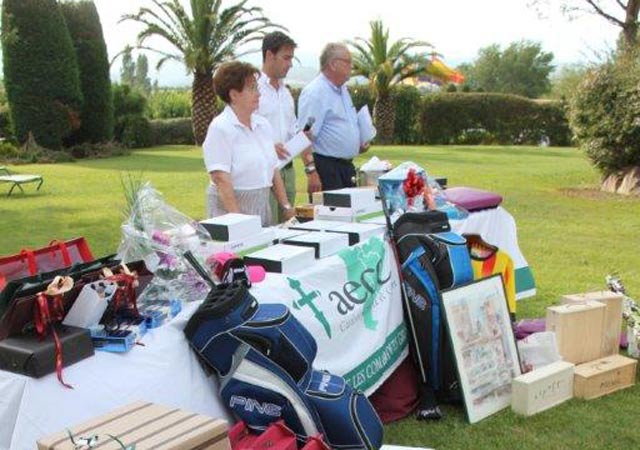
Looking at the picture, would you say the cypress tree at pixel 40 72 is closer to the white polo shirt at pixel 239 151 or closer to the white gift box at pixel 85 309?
the white polo shirt at pixel 239 151

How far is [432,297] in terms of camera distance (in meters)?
3.19

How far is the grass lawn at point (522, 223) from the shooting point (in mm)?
3078

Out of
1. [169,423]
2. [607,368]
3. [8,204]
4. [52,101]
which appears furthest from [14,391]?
[52,101]

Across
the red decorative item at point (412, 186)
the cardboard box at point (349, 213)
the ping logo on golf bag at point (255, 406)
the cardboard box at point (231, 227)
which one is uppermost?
the red decorative item at point (412, 186)

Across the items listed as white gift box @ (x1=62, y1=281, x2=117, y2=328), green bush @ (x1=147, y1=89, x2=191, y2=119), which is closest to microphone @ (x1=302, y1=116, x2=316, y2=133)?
white gift box @ (x1=62, y1=281, x2=117, y2=328)

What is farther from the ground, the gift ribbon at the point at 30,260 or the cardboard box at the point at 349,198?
the cardboard box at the point at 349,198

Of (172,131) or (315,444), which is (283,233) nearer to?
(315,444)

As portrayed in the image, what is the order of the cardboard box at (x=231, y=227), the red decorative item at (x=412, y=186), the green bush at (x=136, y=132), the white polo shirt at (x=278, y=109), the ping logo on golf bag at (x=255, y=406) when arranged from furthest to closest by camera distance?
the green bush at (x=136, y=132)
the white polo shirt at (x=278, y=109)
the red decorative item at (x=412, y=186)
the cardboard box at (x=231, y=227)
the ping logo on golf bag at (x=255, y=406)

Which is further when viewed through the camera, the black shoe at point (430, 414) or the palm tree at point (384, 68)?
the palm tree at point (384, 68)

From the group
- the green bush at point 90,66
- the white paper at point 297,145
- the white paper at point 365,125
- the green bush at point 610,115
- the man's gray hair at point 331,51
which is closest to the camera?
the white paper at point 297,145

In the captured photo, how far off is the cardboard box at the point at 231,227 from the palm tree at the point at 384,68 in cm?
2236

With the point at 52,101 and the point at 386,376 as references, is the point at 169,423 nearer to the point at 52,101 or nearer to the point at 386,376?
the point at 386,376

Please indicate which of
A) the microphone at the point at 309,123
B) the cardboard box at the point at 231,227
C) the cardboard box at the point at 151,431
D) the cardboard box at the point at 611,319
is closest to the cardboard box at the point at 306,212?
the cardboard box at the point at 231,227

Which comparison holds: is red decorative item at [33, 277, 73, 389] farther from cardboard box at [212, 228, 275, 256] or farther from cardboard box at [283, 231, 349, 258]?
cardboard box at [283, 231, 349, 258]
